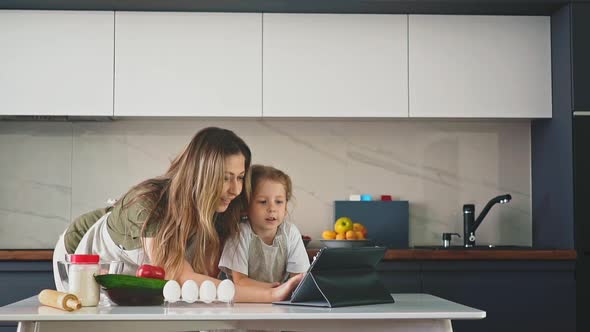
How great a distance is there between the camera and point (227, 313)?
2.01 metres

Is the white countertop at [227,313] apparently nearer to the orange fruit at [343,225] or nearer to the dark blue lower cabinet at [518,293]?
the dark blue lower cabinet at [518,293]

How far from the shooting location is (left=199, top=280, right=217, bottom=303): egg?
220 cm

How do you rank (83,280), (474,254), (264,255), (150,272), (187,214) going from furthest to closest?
(474,254), (264,255), (187,214), (150,272), (83,280)

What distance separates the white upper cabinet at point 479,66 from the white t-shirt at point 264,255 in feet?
5.25

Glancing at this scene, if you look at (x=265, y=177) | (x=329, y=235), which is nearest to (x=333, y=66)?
(x=329, y=235)

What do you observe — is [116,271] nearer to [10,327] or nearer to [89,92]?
[10,327]

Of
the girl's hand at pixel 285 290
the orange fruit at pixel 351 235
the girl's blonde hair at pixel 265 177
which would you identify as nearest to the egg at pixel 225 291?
the girl's hand at pixel 285 290

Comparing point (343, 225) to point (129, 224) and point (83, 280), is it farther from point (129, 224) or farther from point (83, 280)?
point (83, 280)

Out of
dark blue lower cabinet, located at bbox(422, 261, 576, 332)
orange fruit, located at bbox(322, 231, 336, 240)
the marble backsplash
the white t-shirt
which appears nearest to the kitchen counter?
dark blue lower cabinet, located at bbox(422, 261, 576, 332)

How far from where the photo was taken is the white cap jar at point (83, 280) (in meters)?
2.12

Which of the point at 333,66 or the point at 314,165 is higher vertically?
the point at 333,66

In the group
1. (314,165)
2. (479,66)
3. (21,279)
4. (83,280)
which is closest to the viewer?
(83,280)

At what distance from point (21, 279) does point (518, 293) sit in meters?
2.23

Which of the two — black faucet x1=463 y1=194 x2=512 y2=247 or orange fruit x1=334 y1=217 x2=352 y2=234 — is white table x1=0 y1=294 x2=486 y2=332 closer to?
orange fruit x1=334 y1=217 x2=352 y2=234
